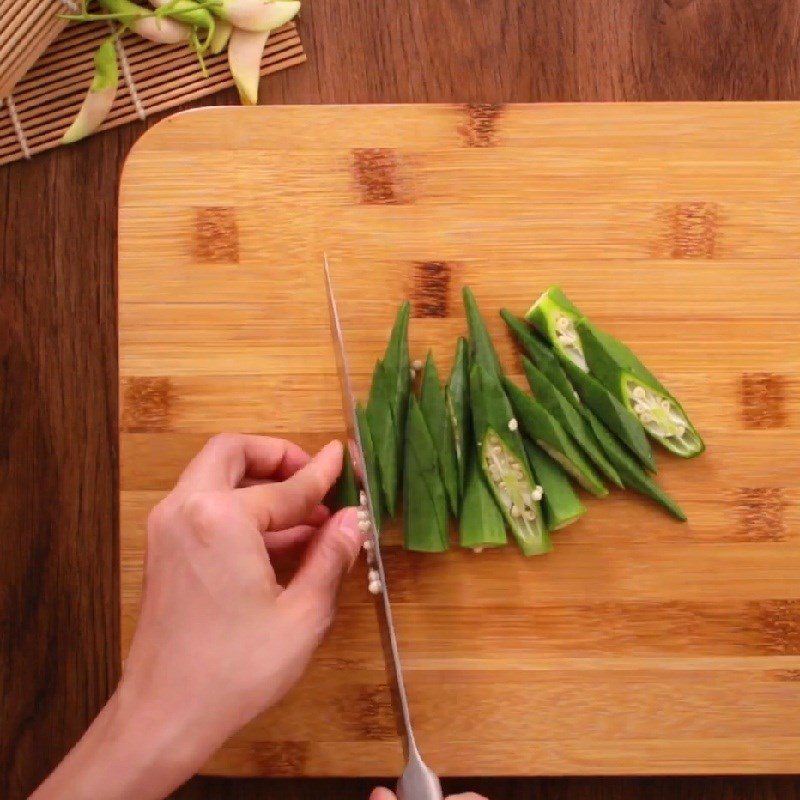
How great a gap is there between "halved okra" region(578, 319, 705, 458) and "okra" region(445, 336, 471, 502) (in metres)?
0.28

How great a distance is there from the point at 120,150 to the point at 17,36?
335mm

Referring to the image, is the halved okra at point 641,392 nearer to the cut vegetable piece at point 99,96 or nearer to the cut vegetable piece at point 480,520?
the cut vegetable piece at point 480,520

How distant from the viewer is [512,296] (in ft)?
6.63

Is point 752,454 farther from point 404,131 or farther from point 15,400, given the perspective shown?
point 15,400

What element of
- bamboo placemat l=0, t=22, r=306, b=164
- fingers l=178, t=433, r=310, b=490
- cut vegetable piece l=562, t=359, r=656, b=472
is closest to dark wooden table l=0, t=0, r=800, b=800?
bamboo placemat l=0, t=22, r=306, b=164

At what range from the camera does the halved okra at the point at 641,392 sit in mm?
1977

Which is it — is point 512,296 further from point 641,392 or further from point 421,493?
point 421,493

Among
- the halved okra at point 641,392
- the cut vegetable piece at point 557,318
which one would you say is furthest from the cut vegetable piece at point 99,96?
the halved okra at point 641,392

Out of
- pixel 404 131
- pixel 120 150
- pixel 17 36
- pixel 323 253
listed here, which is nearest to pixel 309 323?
pixel 323 253

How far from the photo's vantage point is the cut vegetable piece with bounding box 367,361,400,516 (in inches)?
77.4

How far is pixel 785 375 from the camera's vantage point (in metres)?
2.03

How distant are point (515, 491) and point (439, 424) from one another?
0.77ft

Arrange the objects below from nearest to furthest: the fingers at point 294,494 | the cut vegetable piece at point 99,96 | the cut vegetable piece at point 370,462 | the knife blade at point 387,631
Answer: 1. the knife blade at point 387,631
2. the fingers at point 294,494
3. the cut vegetable piece at point 370,462
4. the cut vegetable piece at point 99,96

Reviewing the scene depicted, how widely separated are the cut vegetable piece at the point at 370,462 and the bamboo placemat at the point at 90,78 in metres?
0.93
